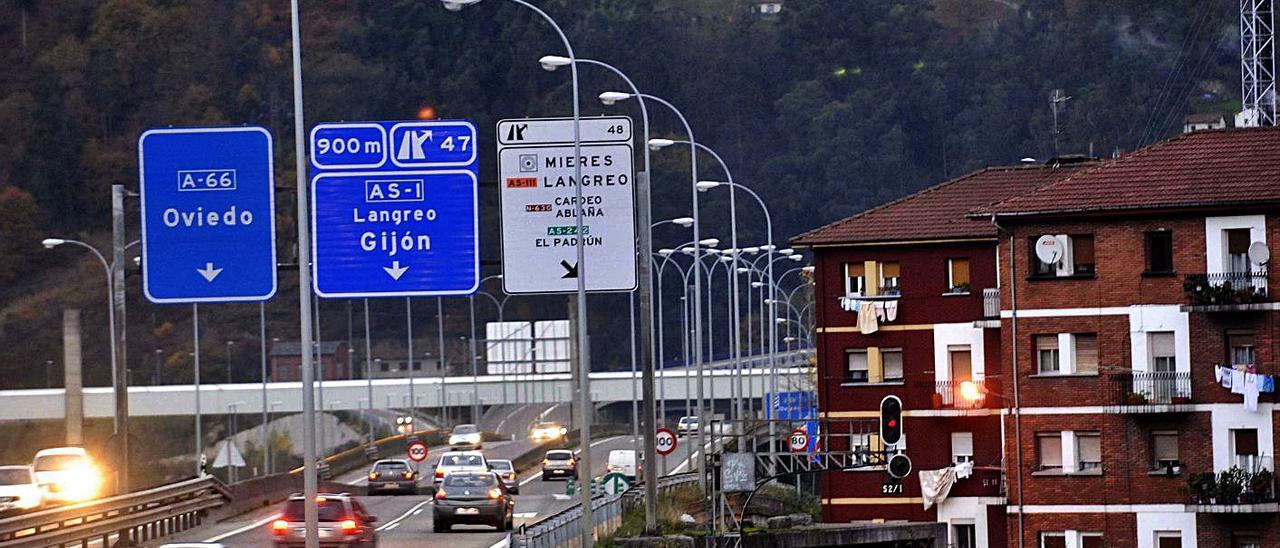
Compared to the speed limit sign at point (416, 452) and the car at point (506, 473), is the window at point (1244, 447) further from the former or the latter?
the speed limit sign at point (416, 452)

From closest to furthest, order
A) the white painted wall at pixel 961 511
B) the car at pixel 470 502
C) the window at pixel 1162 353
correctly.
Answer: the car at pixel 470 502
the window at pixel 1162 353
the white painted wall at pixel 961 511

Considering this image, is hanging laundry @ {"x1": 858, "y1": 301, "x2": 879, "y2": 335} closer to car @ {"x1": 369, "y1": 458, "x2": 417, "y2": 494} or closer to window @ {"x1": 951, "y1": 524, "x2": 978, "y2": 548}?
window @ {"x1": 951, "y1": 524, "x2": 978, "y2": 548}

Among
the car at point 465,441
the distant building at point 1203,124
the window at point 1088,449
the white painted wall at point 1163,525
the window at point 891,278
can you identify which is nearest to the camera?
the white painted wall at point 1163,525

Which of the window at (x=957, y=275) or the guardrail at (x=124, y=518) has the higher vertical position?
the window at (x=957, y=275)

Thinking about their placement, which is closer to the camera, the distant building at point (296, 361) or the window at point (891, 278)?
the window at point (891, 278)

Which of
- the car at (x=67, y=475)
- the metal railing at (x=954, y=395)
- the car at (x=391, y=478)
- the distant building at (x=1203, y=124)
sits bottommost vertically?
the car at (x=391, y=478)

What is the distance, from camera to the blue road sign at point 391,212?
31.7m

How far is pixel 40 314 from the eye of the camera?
548 feet

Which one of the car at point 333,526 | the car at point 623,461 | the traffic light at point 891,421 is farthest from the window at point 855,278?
the car at point 333,526

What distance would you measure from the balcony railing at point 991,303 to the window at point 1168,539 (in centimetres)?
997

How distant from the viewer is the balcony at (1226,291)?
2151 inches

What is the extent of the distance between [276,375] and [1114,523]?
368ft

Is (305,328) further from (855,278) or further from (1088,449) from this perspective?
(855,278)

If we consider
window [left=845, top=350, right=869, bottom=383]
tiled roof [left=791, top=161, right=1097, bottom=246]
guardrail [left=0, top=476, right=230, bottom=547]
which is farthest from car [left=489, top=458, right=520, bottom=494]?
guardrail [left=0, top=476, right=230, bottom=547]
